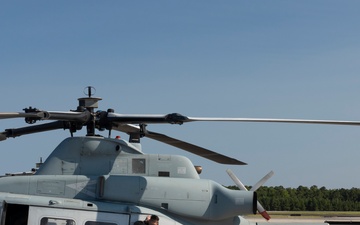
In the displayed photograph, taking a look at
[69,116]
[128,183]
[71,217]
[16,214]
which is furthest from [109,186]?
[16,214]

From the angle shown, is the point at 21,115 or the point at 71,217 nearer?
the point at 21,115

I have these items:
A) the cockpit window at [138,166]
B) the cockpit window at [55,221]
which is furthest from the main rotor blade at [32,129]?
the cockpit window at [55,221]

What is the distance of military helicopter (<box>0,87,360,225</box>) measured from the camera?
40.4ft

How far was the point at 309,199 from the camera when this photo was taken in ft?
198

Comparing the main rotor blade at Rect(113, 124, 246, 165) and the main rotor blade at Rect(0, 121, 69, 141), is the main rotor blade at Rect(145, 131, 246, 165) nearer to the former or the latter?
the main rotor blade at Rect(113, 124, 246, 165)

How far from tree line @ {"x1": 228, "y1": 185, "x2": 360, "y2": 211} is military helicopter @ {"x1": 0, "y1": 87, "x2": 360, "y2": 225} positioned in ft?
126

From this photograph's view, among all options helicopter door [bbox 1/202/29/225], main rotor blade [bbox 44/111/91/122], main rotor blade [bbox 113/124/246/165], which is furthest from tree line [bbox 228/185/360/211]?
helicopter door [bbox 1/202/29/225]

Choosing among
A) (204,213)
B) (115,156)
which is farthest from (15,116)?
(204,213)

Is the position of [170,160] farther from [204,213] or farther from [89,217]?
[89,217]

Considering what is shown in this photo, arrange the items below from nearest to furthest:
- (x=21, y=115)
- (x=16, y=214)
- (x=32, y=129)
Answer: (x=21, y=115), (x=16, y=214), (x=32, y=129)

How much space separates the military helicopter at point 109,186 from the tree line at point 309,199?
126 feet

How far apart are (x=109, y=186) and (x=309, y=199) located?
49.5 metres

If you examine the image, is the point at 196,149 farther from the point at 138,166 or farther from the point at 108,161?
the point at 108,161

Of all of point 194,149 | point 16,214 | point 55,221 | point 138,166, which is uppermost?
point 194,149
